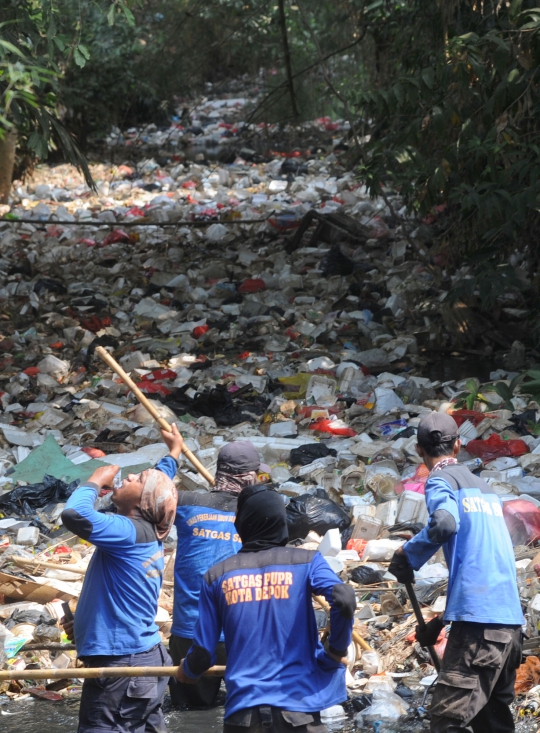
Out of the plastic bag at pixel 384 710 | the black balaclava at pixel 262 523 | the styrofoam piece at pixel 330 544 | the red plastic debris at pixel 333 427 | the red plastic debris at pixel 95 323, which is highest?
the black balaclava at pixel 262 523

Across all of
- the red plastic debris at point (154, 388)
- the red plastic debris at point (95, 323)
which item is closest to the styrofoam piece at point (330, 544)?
the red plastic debris at point (154, 388)

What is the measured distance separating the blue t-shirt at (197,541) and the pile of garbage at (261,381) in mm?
786

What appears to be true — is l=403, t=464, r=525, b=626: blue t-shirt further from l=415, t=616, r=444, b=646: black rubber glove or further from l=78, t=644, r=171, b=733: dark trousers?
l=78, t=644, r=171, b=733: dark trousers

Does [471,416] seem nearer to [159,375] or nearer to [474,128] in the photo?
[474,128]

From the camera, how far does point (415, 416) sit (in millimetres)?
6859

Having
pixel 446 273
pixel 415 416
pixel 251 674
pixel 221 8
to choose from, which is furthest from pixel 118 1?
pixel 221 8

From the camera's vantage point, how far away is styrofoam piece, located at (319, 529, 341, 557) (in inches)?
183

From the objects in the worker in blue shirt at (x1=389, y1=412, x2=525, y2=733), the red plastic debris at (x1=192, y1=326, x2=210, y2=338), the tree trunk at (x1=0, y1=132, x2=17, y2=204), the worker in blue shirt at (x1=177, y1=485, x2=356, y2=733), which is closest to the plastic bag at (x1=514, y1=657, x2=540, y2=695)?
the worker in blue shirt at (x1=389, y1=412, x2=525, y2=733)

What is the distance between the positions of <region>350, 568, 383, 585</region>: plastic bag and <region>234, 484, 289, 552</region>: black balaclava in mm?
2201

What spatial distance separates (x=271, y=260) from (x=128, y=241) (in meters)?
2.29

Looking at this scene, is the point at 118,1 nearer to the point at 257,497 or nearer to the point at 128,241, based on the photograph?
the point at 257,497

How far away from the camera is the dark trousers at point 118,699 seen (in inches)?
107

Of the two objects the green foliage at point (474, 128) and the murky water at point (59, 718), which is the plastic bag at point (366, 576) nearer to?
the murky water at point (59, 718)

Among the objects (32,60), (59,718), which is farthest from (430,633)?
(32,60)
